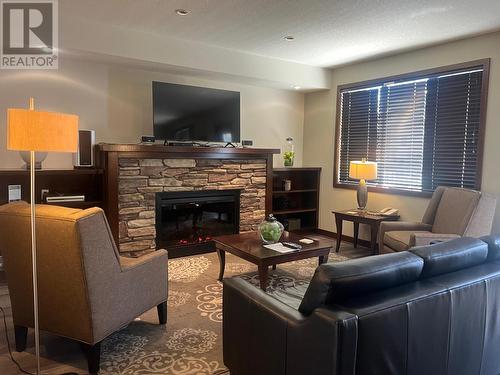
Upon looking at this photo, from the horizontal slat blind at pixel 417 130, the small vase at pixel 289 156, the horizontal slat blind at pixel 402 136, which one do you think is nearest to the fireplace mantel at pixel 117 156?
the small vase at pixel 289 156

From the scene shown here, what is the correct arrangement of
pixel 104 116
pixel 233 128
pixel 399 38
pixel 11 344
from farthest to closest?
pixel 233 128
pixel 104 116
pixel 399 38
pixel 11 344

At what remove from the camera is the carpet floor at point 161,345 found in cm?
230

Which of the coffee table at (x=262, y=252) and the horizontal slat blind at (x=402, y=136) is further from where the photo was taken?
the horizontal slat blind at (x=402, y=136)

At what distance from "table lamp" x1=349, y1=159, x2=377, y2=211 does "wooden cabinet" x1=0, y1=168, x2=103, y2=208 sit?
318 centimetres

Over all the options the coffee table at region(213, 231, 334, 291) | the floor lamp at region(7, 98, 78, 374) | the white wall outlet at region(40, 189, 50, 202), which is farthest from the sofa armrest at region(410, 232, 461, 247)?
the white wall outlet at region(40, 189, 50, 202)

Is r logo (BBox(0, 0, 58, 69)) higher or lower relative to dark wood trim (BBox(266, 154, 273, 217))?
higher

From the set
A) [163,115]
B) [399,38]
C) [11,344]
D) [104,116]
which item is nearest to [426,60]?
[399,38]

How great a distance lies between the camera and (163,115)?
4617mm

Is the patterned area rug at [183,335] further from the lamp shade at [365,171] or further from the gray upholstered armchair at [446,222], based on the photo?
the lamp shade at [365,171]

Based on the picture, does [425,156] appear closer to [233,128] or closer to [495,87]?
[495,87]

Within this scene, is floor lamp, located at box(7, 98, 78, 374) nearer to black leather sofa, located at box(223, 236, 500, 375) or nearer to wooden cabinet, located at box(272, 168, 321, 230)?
black leather sofa, located at box(223, 236, 500, 375)

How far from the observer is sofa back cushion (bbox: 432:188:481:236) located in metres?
3.79

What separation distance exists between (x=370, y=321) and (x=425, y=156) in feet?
12.2

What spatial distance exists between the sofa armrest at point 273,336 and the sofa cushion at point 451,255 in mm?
640
